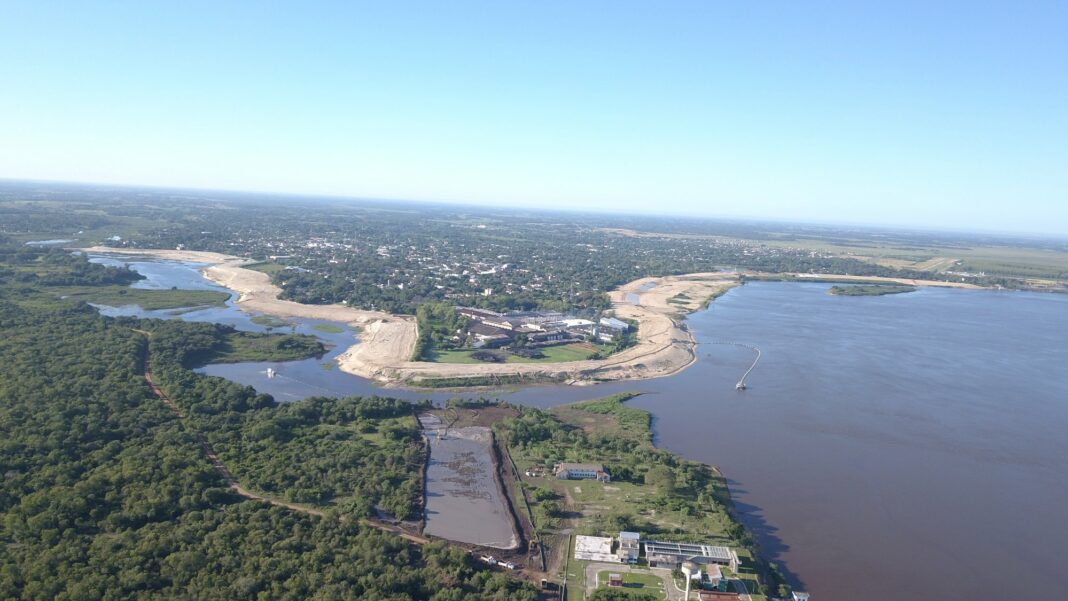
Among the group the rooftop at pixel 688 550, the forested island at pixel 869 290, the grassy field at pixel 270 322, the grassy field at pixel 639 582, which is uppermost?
the forested island at pixel 869 290

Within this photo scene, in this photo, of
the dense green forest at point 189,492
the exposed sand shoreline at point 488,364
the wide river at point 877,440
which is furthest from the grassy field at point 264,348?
the dense green forest at point 189,492

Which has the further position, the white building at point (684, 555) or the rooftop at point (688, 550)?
the rooftop at point (688, 550)

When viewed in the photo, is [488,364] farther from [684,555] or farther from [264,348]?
[684,555]

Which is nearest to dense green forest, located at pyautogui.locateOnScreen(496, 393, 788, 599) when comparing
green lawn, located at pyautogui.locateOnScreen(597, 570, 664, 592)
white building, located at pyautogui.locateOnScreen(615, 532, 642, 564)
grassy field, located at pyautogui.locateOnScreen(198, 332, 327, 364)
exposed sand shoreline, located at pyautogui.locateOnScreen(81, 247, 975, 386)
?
green lawn, located at pyautogui.locateOnScreen(597, 570, 664, 592)

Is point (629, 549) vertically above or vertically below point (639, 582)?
above

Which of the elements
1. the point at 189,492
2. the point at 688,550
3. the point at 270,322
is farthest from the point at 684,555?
the point at 270,322

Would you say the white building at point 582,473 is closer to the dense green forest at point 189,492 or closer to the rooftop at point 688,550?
the rooftop at point 688,550

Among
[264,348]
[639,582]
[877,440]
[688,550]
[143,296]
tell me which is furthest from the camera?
[143,296]

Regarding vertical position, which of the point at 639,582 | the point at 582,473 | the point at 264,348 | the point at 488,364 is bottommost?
the point at 639,582
